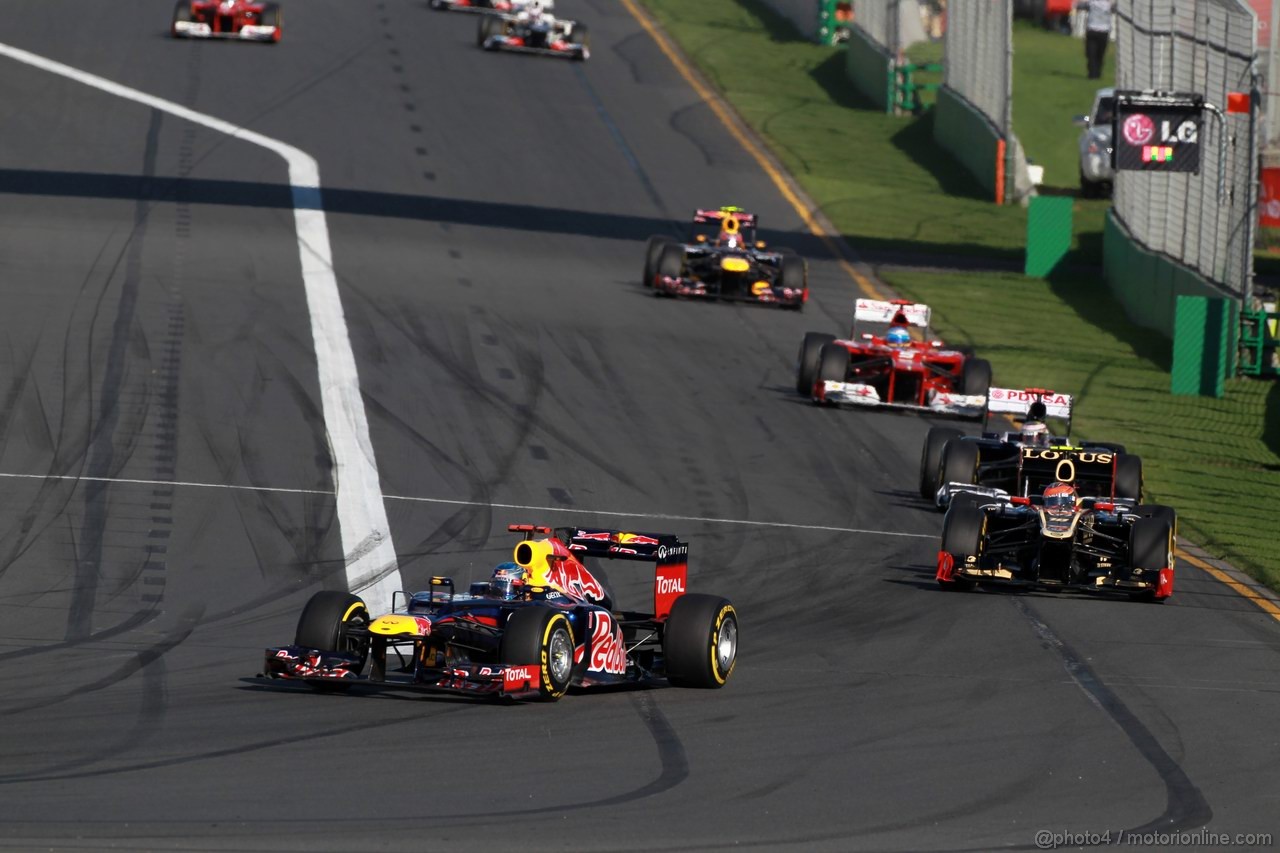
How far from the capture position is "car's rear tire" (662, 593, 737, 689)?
1457 cm

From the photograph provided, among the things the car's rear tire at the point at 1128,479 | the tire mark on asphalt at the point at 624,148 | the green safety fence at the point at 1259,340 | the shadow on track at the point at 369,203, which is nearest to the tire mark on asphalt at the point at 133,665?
the car's rear tire at the point at 1128,479

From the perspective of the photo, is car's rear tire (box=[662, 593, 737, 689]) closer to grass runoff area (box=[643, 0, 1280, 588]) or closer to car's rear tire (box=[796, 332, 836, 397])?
grass runoff area (box=[643, 0, 1280, 588])

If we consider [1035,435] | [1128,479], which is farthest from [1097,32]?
[1128,479]

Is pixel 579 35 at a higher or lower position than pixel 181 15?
higher

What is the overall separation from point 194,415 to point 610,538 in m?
10.4

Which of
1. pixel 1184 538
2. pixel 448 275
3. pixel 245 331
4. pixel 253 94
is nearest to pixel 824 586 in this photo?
pixel 1184 538

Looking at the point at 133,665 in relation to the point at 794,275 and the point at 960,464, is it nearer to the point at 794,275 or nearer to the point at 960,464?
the point at 960,464

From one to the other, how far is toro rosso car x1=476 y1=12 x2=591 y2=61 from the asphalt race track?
230 inches

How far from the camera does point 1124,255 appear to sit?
1517 inches

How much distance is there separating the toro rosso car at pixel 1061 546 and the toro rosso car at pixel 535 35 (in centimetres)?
3631

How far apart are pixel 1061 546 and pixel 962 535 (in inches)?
37.7

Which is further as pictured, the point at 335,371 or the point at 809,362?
the point at 809,362

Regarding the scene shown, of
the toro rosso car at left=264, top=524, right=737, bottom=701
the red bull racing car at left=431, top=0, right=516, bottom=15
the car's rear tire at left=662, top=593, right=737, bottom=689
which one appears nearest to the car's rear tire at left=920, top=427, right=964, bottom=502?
the toro rosso car at left=264, top=524, right=737, bottom=701

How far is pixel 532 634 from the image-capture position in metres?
13.4
